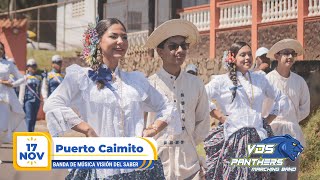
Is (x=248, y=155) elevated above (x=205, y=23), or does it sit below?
below

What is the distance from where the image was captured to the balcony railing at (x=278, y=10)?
46.3 feet

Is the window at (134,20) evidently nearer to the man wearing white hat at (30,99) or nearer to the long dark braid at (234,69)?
the man wearing white hat at (30,99)

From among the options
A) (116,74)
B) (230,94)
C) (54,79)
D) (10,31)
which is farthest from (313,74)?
(10,31)

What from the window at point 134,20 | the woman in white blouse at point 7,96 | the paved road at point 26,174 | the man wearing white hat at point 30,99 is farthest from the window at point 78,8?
the paved road at point 26,174

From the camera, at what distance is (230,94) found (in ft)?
25.5

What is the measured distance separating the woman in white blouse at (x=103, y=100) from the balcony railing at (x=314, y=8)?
28.4 ft

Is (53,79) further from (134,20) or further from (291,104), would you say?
(291,104)

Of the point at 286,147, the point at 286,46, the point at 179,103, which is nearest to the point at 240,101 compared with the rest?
the point at 286,147

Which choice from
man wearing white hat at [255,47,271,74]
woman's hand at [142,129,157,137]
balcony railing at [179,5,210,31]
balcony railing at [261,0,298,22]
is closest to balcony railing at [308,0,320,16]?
balcony railing at [261,0,298,22]

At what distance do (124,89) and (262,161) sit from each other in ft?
10.7

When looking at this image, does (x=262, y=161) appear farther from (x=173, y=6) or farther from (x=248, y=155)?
(x=173, y=6)

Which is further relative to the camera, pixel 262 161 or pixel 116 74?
pixel 262 161

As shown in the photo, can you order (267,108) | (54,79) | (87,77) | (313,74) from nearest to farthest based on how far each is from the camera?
(87,77) → (267,108) → (313,74) → (54,79)

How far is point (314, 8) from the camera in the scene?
1339 centimetres
